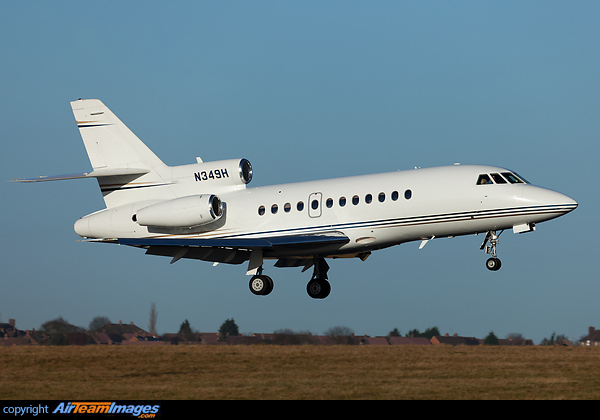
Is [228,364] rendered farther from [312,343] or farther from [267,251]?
[267,251]

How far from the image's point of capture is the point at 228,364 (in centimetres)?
2183

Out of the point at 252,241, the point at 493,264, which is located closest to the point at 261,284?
the point at 252,241

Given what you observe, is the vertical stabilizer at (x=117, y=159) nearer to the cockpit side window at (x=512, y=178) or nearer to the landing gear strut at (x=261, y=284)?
the landing gear strut at (x=261, y=284)

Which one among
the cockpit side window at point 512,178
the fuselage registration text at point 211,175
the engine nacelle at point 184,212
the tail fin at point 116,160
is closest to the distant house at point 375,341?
the cockpit side window at point 512,178

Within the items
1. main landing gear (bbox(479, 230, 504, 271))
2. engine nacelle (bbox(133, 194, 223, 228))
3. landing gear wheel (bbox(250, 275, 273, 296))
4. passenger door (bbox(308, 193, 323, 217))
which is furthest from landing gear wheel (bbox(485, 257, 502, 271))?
engine nacelle (bbox(133, 194, 223, 228))

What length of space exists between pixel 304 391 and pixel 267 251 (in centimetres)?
1279

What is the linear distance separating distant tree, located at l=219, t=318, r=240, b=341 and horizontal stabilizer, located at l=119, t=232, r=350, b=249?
10.8ft

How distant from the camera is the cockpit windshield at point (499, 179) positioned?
88.3 ft

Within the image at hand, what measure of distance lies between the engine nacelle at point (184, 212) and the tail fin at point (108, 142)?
8.82 feet

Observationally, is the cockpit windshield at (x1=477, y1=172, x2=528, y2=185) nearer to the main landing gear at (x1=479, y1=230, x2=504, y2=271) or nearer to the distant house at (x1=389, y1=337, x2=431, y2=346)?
the main landing gear at (x1=479, y1=230, x2=504, y2=271)

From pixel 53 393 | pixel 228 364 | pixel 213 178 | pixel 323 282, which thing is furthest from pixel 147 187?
pixel 53 393
